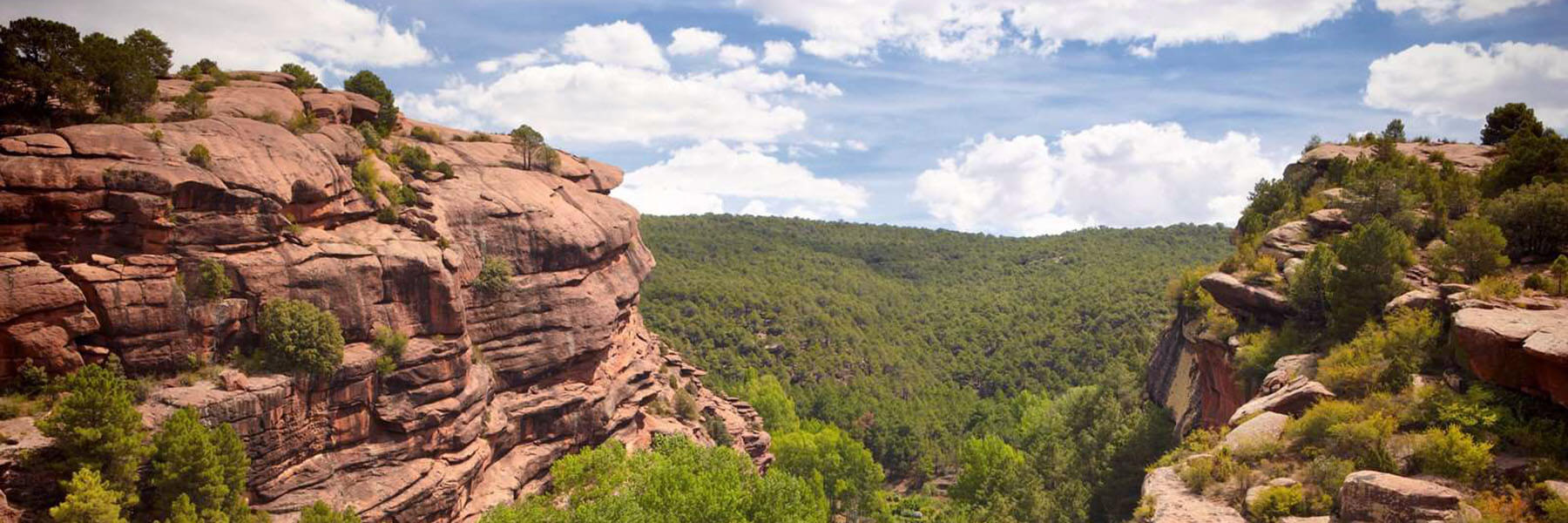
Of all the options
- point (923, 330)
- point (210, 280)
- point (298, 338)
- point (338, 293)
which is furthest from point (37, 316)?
A: point (923, 330)

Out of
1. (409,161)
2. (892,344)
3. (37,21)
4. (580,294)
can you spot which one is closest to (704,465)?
(580,294)

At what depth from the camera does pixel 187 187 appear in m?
32.2

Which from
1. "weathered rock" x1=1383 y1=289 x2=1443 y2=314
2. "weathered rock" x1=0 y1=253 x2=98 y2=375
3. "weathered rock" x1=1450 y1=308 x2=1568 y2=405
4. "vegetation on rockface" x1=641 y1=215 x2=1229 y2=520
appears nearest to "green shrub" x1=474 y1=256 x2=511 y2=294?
"weathered rock" x1=0 y1=253 x2=98 y2=375

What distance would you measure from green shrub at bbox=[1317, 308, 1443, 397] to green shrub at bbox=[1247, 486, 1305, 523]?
7771 millimetres

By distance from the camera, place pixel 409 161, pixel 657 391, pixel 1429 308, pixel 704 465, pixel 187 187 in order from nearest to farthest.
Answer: pixel 1429 308, pixel 187 187, pixel 704 465, pixel 409 161, pixel 657 391

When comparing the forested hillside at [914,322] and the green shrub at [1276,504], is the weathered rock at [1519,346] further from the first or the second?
the forested hillside at [914,322]

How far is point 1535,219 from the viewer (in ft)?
103

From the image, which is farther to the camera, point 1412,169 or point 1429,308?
point 1412,169

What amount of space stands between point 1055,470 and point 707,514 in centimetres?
3657

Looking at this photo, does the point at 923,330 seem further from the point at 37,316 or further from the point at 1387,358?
A: the point at 37,316

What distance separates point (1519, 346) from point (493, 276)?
44466mm

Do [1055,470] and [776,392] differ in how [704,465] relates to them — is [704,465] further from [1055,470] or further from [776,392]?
[776,392]

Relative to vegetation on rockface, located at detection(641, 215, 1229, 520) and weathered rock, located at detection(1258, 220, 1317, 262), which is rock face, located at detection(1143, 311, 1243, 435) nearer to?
weathered rock, located at detection(1258, 220, 1317, 262)

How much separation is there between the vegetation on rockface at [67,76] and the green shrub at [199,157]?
13.5 feet
